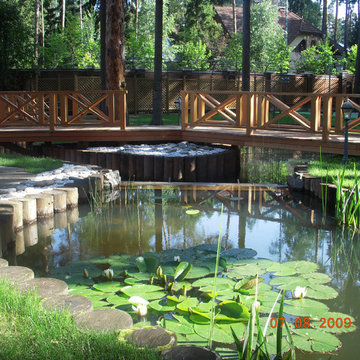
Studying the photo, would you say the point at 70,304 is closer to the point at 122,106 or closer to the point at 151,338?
the point at 151,338

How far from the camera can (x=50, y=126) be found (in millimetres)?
10320

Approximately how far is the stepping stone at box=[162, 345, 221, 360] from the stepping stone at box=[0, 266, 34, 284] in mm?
1205

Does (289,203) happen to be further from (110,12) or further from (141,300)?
(110,12)

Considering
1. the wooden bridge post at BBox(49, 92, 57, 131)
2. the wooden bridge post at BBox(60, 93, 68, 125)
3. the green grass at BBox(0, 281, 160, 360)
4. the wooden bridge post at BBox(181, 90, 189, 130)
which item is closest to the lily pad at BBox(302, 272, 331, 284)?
the green grass at BBox(0, 281, 160, 360)

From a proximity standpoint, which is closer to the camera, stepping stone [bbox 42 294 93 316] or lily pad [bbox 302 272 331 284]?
stepping stone [bbox 42 294 93 316]

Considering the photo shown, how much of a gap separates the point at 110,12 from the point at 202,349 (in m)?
10.3

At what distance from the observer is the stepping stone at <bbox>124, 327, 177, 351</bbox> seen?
243 centimetres

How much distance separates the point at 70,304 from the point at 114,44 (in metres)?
9.71

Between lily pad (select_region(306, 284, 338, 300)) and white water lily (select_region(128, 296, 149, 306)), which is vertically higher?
white water lily (select_region(128, 296, 149, 306))

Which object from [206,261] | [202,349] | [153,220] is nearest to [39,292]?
[202,349]

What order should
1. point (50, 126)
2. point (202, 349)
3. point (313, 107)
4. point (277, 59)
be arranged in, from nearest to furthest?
1. point (202, 349)
2. point (313, 107)
3. point (50, 126)
4. point (277, 59)

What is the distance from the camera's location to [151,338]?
2496mm

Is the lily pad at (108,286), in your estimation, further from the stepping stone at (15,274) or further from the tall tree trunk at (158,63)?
the tall tree trunk at (158,63)

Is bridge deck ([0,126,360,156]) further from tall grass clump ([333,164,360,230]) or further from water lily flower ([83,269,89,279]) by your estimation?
water lily flower ([83,269,89,279])
